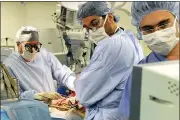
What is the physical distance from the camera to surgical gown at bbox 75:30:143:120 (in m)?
1.50

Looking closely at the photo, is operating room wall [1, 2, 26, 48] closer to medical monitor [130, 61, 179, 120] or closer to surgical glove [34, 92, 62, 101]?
surgical glove [34, 92, 62, 101]

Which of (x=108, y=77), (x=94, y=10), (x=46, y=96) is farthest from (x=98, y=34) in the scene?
(x=46, y=96)

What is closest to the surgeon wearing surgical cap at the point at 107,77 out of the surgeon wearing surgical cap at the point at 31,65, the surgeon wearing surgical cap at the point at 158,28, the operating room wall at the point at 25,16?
the surgeon wearing surgical cap at the point at 158,28

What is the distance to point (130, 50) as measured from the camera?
5.06 ft

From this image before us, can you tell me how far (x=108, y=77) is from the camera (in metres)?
1.51

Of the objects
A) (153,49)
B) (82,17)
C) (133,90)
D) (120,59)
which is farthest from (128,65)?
(133,90)

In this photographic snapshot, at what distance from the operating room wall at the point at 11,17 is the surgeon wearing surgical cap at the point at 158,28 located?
2.75 meters

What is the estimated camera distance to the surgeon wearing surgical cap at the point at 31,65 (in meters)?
2.37

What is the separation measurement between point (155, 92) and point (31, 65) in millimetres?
1896

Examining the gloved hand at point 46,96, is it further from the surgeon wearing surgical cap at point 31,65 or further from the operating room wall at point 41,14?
the operating room wall at point 41,14

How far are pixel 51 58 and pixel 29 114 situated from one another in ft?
4.54

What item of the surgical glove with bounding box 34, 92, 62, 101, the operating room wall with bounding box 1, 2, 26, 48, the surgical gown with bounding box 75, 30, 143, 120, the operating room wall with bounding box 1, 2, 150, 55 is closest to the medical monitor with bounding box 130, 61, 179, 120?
the surgical gown with bounding box 75, 30, 143, 120

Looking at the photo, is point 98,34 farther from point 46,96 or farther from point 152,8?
point 46,96

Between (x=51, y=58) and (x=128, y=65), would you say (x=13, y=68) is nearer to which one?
(x=51, y=58)
